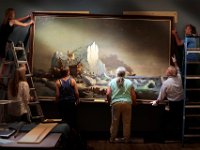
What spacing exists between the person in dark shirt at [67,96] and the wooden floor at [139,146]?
0.56 meters

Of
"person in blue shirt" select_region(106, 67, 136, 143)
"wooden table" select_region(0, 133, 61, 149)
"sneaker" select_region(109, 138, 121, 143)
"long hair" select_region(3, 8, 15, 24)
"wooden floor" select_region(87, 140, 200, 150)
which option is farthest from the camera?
"long hair" select_region(3, 8, 15, 24)

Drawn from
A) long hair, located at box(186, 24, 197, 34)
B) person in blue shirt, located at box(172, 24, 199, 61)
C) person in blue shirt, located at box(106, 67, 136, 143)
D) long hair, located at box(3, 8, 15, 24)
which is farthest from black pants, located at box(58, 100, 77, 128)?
long hair, located at box(186, 24, 197, 34)

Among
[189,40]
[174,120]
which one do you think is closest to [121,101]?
[174,120]

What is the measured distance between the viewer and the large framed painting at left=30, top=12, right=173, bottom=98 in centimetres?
677

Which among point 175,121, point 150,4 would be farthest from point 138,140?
point 150,4

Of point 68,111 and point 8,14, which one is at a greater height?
point 8,14

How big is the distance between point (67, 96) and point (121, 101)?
3.11 feet

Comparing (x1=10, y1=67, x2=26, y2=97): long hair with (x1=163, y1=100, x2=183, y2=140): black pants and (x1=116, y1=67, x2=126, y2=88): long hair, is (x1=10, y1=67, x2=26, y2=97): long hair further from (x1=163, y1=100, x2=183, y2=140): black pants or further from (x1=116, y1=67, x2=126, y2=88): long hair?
(x1=163, y1=100, x2=183, y2=140): black pants

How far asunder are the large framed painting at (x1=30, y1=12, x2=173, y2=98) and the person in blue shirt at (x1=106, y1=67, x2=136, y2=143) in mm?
440

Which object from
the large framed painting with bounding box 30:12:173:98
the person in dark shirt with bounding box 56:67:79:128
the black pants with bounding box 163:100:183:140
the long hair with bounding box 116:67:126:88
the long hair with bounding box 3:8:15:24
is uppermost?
the long hair with bounding box 3:8:15:24

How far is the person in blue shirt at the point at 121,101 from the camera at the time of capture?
6.25m

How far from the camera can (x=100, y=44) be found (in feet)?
22.3

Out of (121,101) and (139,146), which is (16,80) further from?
(139,146)

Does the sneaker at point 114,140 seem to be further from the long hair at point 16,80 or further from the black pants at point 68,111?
the long hair at point 16,80
